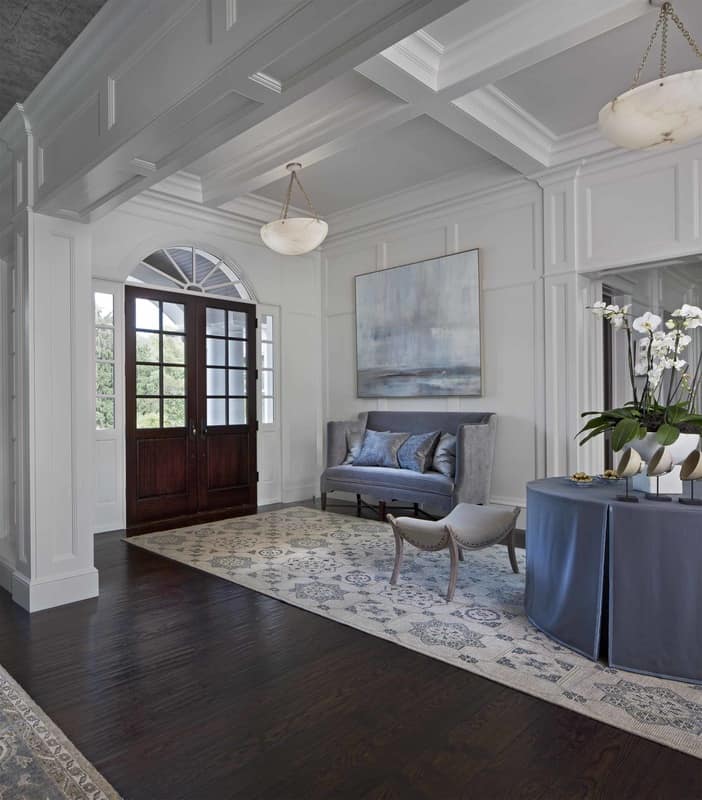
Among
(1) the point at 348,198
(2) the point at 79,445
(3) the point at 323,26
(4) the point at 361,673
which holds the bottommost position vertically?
(4) the point at 361,673

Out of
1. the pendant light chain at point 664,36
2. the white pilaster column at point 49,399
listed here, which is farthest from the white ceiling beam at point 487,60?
the white pilaster column at point 49,399

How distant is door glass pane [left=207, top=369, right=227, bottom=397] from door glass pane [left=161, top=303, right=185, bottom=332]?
1.85ft

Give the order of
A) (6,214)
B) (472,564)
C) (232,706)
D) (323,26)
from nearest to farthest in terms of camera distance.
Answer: (323,26) → (232,706) → (6,214) → (472,564)

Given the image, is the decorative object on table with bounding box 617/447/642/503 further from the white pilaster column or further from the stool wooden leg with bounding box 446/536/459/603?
the white pilaster column

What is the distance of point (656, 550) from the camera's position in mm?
2344

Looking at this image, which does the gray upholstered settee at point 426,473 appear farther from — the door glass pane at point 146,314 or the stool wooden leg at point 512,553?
the door glass pane at point 146,314

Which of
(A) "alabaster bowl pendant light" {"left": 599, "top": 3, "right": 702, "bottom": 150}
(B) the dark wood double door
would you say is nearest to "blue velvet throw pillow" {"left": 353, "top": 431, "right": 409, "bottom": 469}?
(B) the dark wood double door

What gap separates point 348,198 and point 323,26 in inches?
183

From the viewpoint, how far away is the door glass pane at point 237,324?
6184mm

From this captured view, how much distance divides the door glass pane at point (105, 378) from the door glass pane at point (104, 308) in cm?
40

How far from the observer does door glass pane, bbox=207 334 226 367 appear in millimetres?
5992

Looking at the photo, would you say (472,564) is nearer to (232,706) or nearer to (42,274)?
(232,706)

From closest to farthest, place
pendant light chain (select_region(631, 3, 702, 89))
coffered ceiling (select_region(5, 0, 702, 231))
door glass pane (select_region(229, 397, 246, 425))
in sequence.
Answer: coffered ceiling (select_region(5, 0, 702, 231)), pendant light chain (select_region(631, 3, 702, 89)), door glass pane (select_region(229, 397, 246, 425))

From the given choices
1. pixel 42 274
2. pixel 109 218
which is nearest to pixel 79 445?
pixel 42 274
